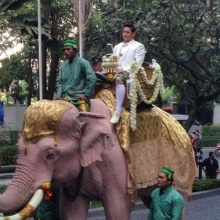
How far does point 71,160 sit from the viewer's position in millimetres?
7930

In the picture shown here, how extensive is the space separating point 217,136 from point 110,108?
4387 centimetres

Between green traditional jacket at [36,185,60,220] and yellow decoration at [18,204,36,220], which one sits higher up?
yellow decoration at [18,204,36,220]

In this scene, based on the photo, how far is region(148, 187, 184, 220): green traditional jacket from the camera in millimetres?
8023

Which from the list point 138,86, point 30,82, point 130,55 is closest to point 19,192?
point 138,86

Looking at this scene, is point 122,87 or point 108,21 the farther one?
point 108,21

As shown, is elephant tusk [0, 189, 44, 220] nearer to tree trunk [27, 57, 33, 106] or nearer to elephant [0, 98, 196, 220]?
elephant [0, 98, 196, 220]

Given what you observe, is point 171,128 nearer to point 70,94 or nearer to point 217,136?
point 70,94

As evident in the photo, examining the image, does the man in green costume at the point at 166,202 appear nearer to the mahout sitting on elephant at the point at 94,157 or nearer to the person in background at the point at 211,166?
the mahout sitting on elephant at the point at 94,157

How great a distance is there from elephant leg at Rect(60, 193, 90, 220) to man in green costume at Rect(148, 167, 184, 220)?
2.74 feet

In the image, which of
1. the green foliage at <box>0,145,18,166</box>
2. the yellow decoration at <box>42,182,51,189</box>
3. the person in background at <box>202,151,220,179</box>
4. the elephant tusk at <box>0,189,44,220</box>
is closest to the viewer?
the elephant tusk at <box>0,189,44,220</box>

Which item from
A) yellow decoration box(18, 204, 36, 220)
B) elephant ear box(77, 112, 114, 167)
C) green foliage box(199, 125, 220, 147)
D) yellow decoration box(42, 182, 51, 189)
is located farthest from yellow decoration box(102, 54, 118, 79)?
green foliage box(199, 125, 220, 147)

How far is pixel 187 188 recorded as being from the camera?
9.77 m

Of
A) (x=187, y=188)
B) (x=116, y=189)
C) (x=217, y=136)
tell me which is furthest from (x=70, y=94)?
(x=217, y=136)

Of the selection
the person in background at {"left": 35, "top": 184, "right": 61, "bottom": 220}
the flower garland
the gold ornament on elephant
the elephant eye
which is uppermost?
the flower garland
